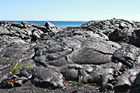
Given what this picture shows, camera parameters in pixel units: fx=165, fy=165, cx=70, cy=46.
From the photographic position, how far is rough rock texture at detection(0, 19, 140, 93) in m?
4.45

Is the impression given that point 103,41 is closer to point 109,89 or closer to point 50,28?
point 109,89

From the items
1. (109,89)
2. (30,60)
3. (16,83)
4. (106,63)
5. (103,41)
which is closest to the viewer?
(109,89)

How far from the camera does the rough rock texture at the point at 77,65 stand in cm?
445

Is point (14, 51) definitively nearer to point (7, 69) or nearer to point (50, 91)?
point (7, 69)

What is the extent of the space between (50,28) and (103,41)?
7.28m

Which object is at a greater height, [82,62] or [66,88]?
[82,62]

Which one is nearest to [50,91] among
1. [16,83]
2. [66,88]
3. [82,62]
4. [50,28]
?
[66,88]

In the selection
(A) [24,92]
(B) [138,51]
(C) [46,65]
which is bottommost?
(A) [24,92]

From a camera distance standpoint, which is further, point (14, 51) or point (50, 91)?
point (14, 51)

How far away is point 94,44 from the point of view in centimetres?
598

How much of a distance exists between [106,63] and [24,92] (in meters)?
2.63

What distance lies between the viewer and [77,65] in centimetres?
518

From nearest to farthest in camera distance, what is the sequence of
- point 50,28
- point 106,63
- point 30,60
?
point 106,63 → point 30,60 → point 50,28

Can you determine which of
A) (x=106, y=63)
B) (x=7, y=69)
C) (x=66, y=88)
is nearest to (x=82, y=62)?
(x=106, y=63)
